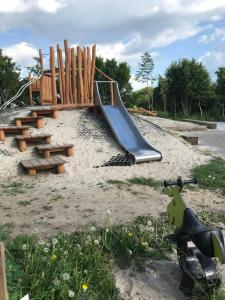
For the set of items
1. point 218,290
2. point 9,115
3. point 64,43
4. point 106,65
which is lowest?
point 218,290

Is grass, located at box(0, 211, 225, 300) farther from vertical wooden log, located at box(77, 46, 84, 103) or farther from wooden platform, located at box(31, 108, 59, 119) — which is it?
vertical wooden log, located at box(77, 46, 84, 103)

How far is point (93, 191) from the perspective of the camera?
18.4 feet

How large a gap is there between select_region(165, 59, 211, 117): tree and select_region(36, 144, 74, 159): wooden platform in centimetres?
2313

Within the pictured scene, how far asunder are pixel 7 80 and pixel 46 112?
19067 millimetres

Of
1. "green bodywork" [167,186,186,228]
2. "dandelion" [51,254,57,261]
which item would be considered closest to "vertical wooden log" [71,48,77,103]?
"green bodywork" [167,186,186,228]

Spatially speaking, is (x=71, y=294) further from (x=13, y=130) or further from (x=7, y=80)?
(x=7, y=80)

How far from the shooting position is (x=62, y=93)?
10.4 m

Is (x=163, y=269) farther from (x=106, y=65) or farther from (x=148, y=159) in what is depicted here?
(x=106, y=65)

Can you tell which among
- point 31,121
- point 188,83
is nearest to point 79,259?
point 31,121

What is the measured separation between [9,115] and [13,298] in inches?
293

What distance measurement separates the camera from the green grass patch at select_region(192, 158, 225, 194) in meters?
6.19

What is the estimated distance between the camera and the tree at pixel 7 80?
88.8ft

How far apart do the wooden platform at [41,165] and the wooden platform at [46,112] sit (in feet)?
7.55

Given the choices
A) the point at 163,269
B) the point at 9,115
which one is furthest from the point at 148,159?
the point at 163,269
